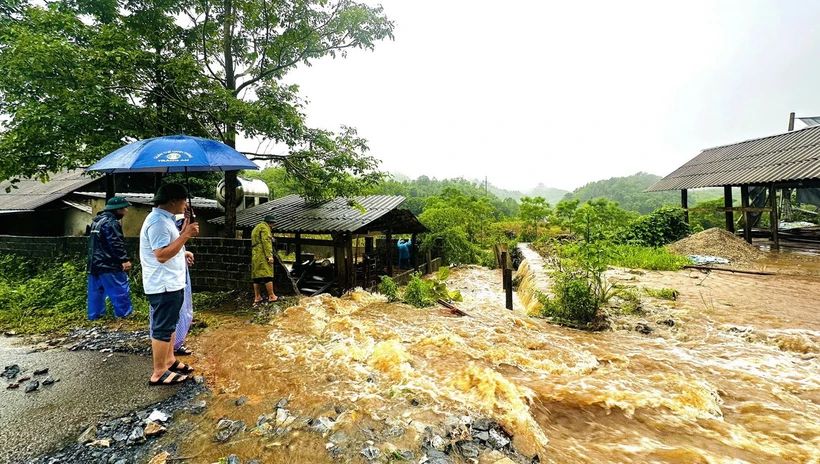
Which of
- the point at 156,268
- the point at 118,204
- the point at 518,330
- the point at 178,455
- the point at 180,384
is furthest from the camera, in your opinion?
the point at 518,330

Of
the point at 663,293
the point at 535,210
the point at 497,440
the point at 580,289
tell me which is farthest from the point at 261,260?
the point at 535,210

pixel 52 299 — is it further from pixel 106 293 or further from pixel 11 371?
pixel 11 371

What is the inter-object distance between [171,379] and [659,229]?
20144 mm

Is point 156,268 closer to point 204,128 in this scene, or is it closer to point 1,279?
point 204,128

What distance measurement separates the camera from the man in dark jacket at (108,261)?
5.07 meters

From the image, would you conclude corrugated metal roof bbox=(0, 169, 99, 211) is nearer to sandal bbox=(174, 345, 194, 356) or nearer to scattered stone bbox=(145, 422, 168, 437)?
sandal bbox=(174, 345, 194, 356)

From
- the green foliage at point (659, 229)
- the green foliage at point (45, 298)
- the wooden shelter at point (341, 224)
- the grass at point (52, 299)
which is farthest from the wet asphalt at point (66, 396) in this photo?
the green foliage at point (659, 229)

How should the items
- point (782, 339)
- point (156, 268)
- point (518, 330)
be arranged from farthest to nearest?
point (518, 330)
point (782, 339)
point (156, 268)

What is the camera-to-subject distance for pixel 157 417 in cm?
306

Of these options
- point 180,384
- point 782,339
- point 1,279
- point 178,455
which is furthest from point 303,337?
point 1,279

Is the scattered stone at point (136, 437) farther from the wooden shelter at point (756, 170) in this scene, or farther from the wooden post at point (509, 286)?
the wooden shelter at point (756, 170)

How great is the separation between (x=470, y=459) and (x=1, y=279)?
1131cm

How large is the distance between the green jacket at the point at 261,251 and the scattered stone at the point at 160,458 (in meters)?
4.89

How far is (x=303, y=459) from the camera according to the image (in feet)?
8.74
